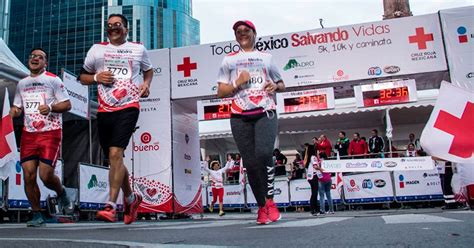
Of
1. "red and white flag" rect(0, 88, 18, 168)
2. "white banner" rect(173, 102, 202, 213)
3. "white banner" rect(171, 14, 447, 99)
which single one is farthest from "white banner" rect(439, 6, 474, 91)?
"red and white flag" rect(0, 88, 18, 168)

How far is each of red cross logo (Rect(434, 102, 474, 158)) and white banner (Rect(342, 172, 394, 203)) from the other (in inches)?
340

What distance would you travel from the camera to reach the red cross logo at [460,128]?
17.1 feet

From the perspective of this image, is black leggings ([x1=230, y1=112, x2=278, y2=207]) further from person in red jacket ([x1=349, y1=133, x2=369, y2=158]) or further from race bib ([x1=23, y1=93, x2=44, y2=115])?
person in red jacket ([x1=349, y1=133, x2=369, y2=158])

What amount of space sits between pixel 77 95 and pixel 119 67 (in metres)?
7.30

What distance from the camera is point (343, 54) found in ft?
37.3

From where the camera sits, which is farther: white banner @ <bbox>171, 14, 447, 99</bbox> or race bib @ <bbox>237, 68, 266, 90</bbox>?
white banner @ <bbox>171, 14, 447, 99</bbox>

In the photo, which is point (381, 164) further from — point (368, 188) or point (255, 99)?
point (255, 99)

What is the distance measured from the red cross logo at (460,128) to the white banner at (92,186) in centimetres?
686

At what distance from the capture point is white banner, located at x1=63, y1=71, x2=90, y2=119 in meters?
10.5

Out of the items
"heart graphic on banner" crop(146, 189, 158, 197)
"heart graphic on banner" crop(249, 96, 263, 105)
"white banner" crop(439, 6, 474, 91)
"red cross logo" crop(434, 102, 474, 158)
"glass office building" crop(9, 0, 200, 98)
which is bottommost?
"heart graphic on banner" crop(146, 189, 158, 197)

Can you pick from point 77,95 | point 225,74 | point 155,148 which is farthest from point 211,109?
point 225,74

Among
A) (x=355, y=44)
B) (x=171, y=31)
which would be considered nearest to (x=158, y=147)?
(x=355, y=44)

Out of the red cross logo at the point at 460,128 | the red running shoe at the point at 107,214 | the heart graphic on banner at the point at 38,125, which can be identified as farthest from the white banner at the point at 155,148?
the red running shoe at the point at 107,214

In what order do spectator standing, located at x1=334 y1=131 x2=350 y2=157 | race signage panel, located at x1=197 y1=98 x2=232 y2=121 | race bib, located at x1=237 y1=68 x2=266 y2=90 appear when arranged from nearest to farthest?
race bib, located at x1=237 y1=68 x2=266 y2=90, race signage panel, located at x1=197 y1=98 x2=232 y2=121, spectator standing, located at x1=334 y1=131 x2=350 y2=157
